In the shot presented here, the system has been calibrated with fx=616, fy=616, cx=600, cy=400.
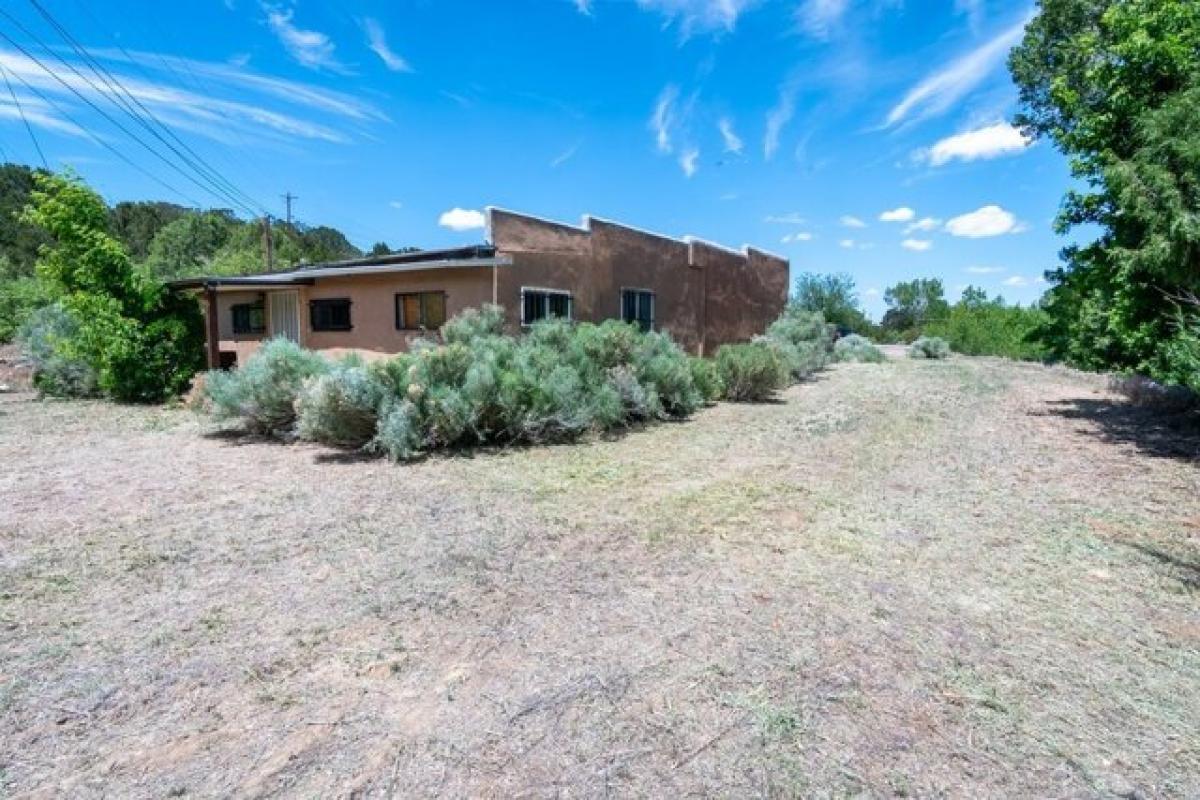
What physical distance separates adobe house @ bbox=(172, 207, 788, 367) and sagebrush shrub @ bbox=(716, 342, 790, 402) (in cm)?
225

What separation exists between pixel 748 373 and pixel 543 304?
453cm

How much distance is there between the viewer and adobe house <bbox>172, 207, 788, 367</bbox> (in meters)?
12.4

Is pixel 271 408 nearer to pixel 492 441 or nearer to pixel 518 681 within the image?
pixel 492 441

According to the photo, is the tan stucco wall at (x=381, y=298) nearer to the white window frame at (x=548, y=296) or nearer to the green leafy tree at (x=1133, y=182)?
the white window frame at (x=548, y=296)

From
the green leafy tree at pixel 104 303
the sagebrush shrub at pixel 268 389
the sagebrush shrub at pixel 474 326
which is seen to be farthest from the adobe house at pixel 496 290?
the sagebrush shrub at pixel 268 389

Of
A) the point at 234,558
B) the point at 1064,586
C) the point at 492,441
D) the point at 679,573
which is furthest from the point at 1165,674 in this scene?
the point at 492,441

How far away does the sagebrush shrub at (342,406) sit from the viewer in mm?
7512

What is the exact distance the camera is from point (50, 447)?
26.7 feet

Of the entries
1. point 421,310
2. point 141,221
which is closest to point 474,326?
point 421,310

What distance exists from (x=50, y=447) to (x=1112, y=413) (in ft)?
49.6

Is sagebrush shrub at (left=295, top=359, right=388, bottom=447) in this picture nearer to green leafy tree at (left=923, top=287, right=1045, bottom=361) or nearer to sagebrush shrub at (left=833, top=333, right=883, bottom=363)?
→ sagebrush shrub at (left=833, top=333, right=883, bottom=363)

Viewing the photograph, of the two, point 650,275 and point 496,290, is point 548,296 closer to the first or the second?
point 496,290

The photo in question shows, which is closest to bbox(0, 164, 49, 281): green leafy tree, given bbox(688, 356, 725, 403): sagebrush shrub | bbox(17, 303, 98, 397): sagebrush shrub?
bbox(17, 303, 98, 397): sagebrush shrub

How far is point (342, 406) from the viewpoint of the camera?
A: 7551 mm
